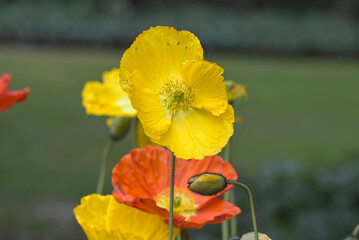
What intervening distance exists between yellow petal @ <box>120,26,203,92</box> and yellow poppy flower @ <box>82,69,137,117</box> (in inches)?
8.2

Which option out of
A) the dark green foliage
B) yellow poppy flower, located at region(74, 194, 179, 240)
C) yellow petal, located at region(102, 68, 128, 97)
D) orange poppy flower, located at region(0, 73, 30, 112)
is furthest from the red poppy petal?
the dark green foliage

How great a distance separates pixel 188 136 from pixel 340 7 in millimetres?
12780

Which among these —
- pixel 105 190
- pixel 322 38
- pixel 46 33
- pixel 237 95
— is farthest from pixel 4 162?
pixel 322 38

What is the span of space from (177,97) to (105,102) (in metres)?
0.26

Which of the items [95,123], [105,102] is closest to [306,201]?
[105,102]

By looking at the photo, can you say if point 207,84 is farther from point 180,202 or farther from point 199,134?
point 180,202

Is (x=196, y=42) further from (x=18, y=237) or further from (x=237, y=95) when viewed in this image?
(x=18, y=237)

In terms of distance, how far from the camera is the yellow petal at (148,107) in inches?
19.4

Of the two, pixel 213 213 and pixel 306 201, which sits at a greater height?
pixel 213 213

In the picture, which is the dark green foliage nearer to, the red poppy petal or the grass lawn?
the grass lawn

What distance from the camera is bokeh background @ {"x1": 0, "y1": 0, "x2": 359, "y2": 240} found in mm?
3018

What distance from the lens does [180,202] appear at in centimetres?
64

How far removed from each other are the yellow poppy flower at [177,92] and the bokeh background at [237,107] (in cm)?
45

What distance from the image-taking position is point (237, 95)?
30.5 inches
